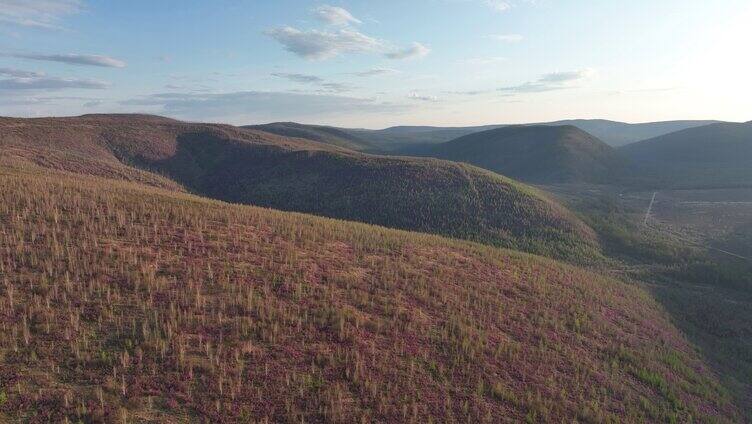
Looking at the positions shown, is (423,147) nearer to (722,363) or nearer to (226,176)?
(226,176)

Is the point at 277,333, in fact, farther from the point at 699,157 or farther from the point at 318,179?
the point at 699,157

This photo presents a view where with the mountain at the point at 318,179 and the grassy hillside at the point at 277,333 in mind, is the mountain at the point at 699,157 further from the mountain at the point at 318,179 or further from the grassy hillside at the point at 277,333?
the grassy hillside at the point at 277,333

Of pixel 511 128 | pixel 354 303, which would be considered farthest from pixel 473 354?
pixel 511 128

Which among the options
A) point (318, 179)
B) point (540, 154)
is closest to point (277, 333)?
point (318, 179)

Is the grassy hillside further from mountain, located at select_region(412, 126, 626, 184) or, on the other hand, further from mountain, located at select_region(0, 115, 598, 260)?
mountain, located at select_region(412, 126, 626, 184)

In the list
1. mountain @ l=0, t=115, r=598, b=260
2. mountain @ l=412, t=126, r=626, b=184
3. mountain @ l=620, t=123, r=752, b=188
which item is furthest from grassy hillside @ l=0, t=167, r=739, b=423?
mountain @ l=412, t=126, r=626, b=184

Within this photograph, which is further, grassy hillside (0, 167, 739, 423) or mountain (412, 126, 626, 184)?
mountain (412, 126, 626, 184)

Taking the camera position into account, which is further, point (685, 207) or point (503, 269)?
point (685, 207)
